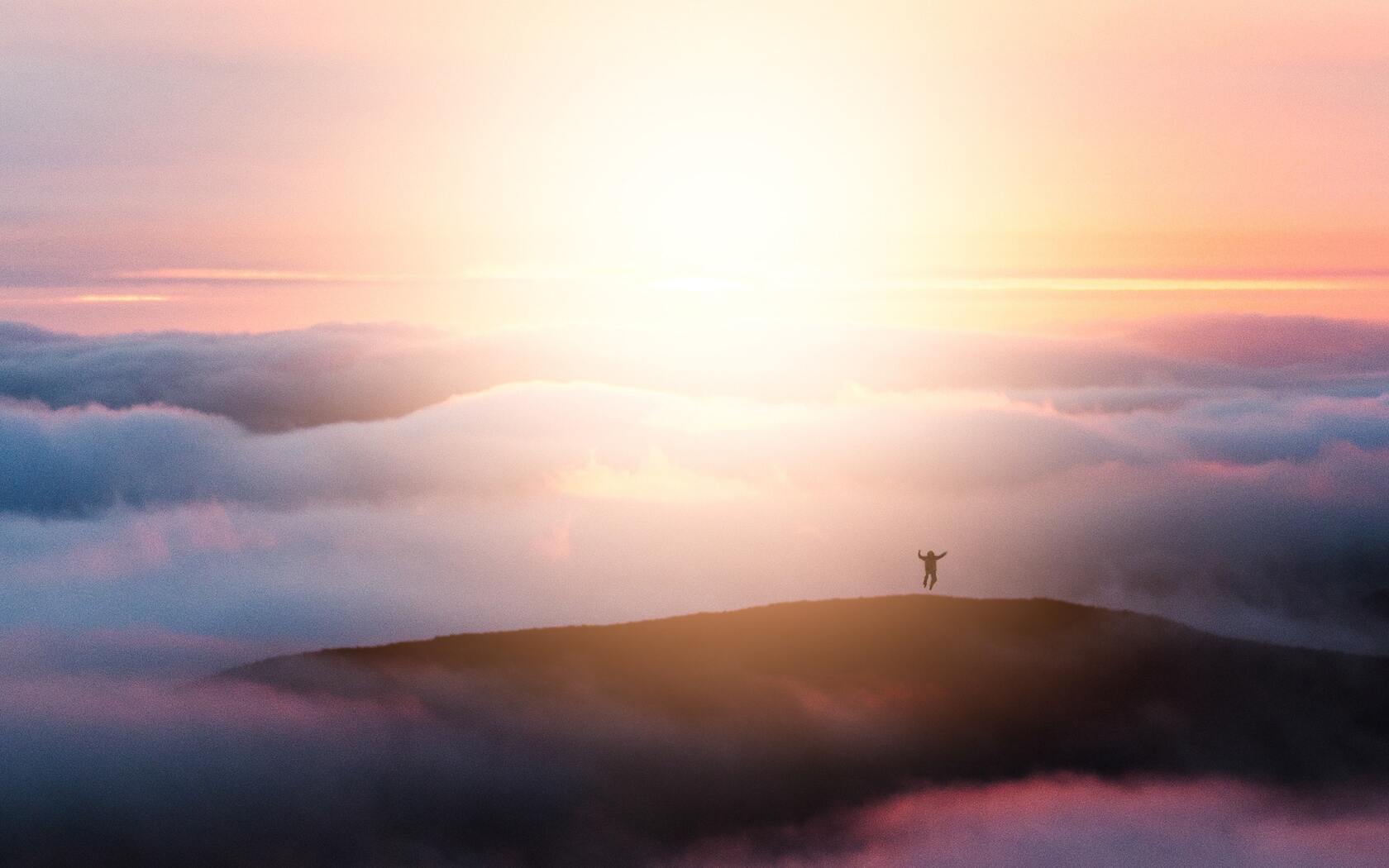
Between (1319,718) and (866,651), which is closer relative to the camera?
(866,651)

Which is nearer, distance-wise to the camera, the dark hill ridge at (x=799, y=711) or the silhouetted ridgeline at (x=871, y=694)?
the dark hill ridge at (x=799, y=711)

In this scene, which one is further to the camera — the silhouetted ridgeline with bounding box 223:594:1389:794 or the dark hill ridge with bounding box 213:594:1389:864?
the silhouetted ridgeline with bounding box 223:594:1389:794

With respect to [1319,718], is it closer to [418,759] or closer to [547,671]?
[547,671]

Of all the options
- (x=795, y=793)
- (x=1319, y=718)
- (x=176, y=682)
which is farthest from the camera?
(x=176, y=682)

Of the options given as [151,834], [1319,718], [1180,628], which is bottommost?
[151,834]

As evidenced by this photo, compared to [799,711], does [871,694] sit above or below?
above

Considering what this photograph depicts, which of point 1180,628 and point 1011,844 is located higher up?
point 1180,628

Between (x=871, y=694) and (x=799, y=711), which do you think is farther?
(x=799, y=711)

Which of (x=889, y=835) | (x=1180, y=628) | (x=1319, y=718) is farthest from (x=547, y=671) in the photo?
(x=1319, y=718)
